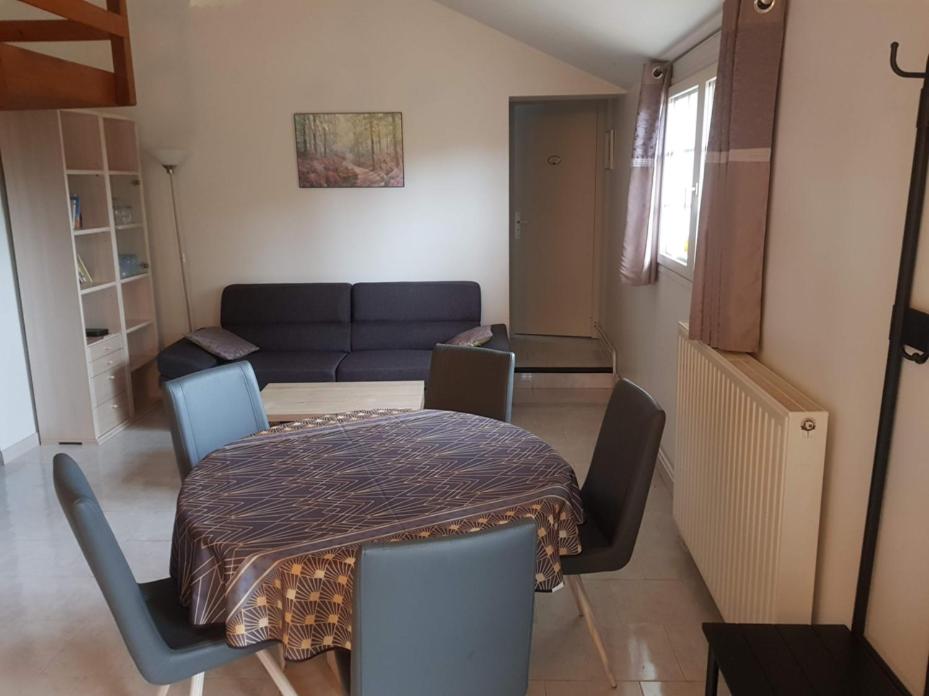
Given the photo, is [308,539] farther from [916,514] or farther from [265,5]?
[265,5]

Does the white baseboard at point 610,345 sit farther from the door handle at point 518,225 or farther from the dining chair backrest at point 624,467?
the dining chair backrest at point 624,467

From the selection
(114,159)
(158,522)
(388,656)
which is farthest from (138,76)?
(388,656)

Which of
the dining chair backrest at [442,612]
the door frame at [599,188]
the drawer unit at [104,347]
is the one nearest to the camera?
the dining chair backrest at [442,612]

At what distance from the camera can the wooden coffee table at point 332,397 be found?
12.0 ft

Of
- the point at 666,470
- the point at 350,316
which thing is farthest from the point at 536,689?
the point at 350,316

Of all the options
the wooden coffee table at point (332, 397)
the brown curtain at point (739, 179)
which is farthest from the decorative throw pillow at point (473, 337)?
the brown curtain at point (739, 179)

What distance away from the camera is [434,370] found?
10.3ft

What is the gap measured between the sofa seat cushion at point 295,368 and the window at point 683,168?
6.66 ft

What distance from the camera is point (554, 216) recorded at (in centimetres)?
634

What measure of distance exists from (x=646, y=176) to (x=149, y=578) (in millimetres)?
3006

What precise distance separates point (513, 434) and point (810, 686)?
1129 mm

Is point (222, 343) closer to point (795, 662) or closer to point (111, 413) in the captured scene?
point (111, 413)

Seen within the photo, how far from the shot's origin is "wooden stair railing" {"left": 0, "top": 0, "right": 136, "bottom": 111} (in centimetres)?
254

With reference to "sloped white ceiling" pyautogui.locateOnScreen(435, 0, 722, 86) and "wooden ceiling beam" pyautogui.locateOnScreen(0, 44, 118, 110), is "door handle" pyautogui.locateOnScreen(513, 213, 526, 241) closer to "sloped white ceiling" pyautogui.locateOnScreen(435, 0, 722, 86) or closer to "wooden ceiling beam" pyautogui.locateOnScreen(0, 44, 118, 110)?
"sloped white ceiling" pyautogui.locateOnScreen(435, 0, 722, 86)
